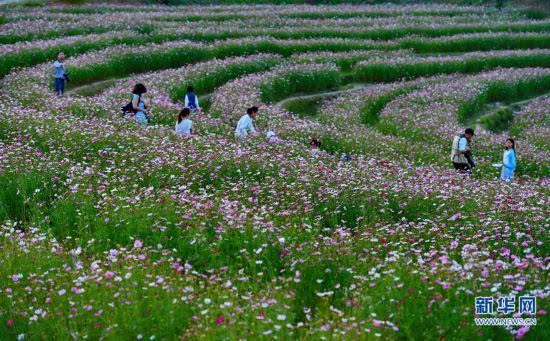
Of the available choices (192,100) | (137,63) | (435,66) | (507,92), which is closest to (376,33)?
(435,66)

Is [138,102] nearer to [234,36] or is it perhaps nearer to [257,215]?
[257,215]

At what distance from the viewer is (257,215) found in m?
11.3

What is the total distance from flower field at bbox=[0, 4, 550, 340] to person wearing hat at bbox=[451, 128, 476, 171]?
0.50 meters

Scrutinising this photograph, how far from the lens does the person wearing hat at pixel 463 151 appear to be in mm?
19781

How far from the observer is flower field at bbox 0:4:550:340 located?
8.05 m

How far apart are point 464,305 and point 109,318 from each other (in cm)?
411

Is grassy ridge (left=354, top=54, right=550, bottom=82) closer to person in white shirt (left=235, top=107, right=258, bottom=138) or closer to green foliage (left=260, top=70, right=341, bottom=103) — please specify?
green foliage (left=260, top=70, right=341, bottom=103)

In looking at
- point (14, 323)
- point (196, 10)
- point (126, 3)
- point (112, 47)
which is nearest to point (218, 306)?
point (14, 323)

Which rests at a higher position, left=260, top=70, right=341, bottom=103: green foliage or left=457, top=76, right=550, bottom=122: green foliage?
left=260, top=70, right=341, bottom=103: green foliage

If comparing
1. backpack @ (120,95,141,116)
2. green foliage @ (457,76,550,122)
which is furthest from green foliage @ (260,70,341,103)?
backpack @ (120,95,141,116)

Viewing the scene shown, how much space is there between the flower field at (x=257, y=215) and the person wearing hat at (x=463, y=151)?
1.66 ft

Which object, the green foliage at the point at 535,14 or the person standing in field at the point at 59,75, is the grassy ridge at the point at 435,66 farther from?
the green foliage at the point at 535,14

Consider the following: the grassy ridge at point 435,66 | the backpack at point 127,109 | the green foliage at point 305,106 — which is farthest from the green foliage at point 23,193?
the grassy ridge at point 435,66

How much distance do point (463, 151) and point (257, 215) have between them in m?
10.4
